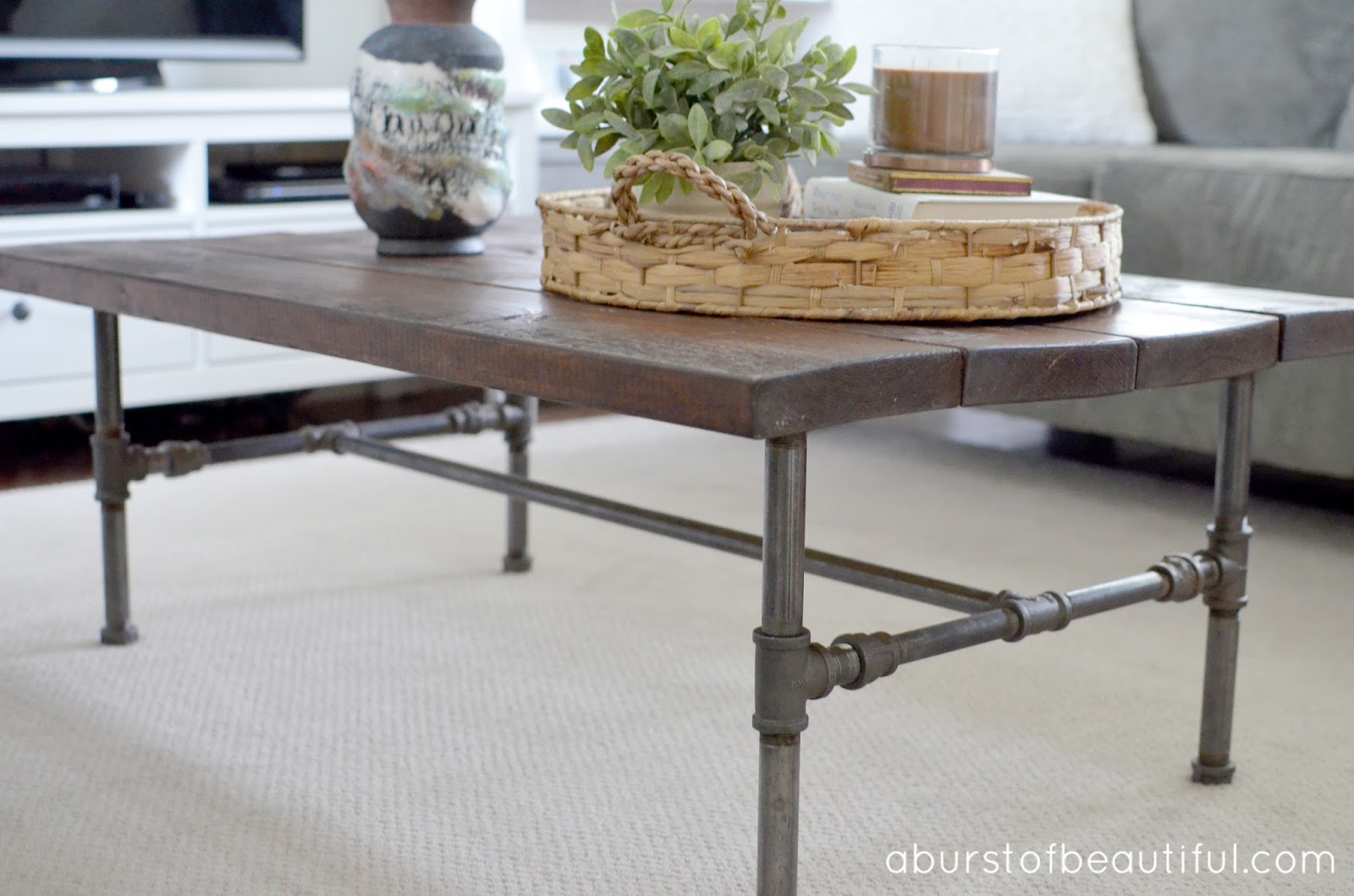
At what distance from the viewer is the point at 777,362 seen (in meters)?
0.87

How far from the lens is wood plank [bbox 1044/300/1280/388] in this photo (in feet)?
3.36

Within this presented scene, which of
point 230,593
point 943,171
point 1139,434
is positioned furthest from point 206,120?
point 943,171

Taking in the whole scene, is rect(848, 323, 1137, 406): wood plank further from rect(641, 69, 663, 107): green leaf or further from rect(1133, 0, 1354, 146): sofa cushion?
rect(1133, 0, 1354, 146): sofa cushion

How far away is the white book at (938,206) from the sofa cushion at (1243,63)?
1.55 metres

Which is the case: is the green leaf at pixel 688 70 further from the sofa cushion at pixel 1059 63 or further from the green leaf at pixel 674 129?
the sofa cushion at pixel 1059 63

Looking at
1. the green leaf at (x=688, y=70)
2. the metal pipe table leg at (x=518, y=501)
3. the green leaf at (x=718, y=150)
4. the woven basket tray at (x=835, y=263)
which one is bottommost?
the metal pipe table leg at (x=518, y=501)

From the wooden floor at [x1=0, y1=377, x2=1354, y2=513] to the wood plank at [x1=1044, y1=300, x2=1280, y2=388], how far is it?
1261mm

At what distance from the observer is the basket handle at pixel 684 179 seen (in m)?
1.02

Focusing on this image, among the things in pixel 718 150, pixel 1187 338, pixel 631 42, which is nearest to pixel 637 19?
pixel 631 42

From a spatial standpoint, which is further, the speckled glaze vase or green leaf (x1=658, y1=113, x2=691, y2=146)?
the speckled glaze vase

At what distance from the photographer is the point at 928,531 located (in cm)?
211

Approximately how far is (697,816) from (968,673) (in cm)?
44

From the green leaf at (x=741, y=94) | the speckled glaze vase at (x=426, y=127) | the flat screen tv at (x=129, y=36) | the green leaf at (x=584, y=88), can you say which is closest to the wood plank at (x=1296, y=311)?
the green leaf at (x=741, y=94)

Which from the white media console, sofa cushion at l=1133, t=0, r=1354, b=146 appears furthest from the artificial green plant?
sofa cushion at l=1133, t=0, r=1354, b=146
